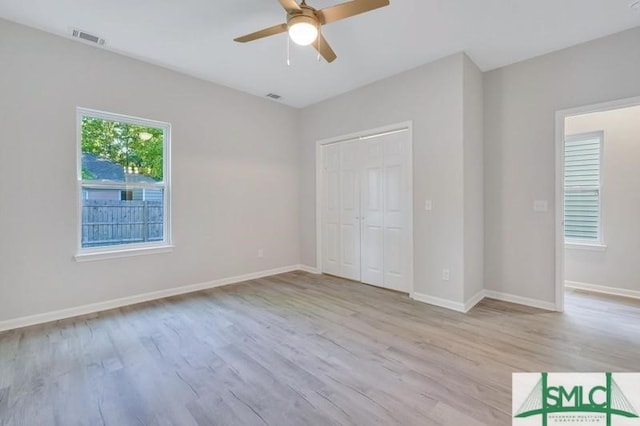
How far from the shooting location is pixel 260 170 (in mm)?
4762

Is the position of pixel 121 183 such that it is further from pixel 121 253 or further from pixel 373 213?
pixel 373 213

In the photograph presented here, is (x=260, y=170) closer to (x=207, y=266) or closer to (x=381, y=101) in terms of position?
(x=207, y=266)

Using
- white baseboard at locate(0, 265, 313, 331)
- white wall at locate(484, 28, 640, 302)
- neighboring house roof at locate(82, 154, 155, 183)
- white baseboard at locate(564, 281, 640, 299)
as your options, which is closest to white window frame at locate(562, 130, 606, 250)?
white baseboard at locate(564, 281, 640, 299)

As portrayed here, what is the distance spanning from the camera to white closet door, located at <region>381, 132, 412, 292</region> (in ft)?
A: 12.5

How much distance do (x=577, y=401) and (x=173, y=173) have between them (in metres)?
4.40

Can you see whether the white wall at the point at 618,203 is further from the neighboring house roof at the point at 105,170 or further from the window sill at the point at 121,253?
the neighboring house roof at the point at 105,170

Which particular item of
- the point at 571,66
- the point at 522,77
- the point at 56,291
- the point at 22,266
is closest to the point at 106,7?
the point at 22,266

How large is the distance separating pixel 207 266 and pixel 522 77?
480 cm

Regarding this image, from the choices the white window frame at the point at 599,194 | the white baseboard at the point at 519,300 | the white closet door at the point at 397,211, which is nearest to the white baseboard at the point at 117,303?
the white closet door at the point at 397,211

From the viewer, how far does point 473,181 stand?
3.49 meters

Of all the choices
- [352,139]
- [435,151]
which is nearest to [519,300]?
[435,151]

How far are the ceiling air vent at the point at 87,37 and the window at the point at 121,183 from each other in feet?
2.40

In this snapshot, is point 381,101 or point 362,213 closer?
point 381,101

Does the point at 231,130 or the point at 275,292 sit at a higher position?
the point at 231,130
